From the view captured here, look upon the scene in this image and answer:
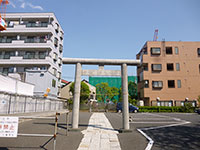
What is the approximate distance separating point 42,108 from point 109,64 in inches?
687

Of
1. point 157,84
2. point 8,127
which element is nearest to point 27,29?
point 157,84

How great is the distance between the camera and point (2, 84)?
15.3m

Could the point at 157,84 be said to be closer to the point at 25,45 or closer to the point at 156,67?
the point at 156,67

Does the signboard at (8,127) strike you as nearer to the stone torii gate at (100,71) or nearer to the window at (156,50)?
the stone torii gate at (100,71)

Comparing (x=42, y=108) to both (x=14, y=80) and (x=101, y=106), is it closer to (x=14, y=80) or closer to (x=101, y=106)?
(x=14, y=80)

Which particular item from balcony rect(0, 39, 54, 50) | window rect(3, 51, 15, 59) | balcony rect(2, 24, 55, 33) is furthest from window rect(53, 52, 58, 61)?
window rect(3, 51, 15, 59)

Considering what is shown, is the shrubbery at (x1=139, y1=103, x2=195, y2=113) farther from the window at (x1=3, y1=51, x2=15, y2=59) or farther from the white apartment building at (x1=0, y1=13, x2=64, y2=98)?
the window at (x1=3, y1=51, x2=15, y2=59)

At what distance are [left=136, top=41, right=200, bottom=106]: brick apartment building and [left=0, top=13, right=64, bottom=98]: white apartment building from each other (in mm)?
19168

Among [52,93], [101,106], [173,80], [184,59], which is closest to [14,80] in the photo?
[52,93]

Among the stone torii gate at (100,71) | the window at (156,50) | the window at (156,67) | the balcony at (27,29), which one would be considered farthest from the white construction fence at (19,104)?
the window at (156,50)

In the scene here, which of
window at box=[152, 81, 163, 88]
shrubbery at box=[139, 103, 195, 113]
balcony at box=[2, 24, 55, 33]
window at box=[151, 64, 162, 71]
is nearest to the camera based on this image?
shrubbery at box=[139, 103, 195, 113]

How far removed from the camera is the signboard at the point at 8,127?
12.6ft

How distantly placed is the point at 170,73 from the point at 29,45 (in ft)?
97.6

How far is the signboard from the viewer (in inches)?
151
